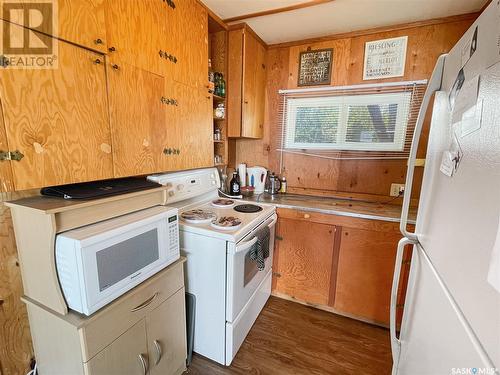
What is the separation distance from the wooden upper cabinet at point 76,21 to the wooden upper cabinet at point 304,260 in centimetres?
169

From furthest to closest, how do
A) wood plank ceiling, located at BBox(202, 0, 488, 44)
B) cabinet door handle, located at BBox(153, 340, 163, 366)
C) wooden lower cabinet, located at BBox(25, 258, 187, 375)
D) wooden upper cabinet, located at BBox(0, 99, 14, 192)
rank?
wood plank ceiling, located at BBox(202, 0, 488, 44), cabinet door handle, located at BBox(153, 340, 163, 366), wooden lower cabinet, located at BBox(25, 258, 187, 375), wooden upper cabinet, located at BBox(0, 99, 14, 192)

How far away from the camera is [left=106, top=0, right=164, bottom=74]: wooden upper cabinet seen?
3.53ft

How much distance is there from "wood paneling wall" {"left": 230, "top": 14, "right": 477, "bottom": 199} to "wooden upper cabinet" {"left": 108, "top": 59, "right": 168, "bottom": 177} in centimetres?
127

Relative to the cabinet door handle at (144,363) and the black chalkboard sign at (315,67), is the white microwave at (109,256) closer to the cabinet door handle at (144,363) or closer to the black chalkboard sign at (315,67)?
the cabinet door handle at (144,363)

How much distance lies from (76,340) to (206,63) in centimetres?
176

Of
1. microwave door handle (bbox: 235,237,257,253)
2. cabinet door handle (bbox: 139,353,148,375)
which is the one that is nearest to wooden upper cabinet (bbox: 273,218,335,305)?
microwave door handle (bbox: 235,237,257,253)

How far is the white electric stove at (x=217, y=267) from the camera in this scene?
1383mm

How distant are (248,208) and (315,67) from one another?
1467 millimetres

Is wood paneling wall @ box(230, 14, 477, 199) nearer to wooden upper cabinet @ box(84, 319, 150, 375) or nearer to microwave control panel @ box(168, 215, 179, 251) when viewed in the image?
microwave control panel @ box(168, 215, 179, 251)

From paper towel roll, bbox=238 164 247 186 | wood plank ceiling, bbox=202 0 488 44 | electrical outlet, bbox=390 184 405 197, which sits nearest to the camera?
wood plank ceiling, bbox=202 0 488 44

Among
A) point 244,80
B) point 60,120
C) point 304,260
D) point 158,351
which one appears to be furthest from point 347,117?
point 158,351

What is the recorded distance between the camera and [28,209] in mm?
873

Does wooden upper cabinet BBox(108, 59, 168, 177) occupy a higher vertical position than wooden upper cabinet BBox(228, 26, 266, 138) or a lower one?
lower

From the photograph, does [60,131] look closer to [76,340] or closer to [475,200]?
[76,340]
